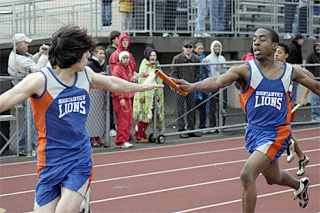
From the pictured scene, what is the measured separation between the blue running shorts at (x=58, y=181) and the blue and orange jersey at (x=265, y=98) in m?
2.54

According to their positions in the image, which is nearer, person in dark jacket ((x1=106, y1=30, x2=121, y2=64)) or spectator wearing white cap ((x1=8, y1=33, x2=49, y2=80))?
spectator wearing white cap ((x1=8, y1=33, x2=49, y2=80))

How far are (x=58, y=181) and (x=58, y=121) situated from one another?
46 centimetres

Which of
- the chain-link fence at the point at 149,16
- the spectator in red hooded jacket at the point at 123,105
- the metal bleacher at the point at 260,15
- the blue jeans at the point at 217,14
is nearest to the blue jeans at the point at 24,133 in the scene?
the spectator in red hooded jacket at the point at 123,105

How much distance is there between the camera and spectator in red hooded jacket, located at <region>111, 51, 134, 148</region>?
1334cm

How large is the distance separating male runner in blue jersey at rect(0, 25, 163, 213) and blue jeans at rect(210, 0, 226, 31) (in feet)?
46.3

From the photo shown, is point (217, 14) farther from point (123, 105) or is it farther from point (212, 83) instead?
point (212, 83)

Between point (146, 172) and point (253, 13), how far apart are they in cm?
1132

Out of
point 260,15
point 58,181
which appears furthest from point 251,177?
point 260,15

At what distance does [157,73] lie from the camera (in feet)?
21.3

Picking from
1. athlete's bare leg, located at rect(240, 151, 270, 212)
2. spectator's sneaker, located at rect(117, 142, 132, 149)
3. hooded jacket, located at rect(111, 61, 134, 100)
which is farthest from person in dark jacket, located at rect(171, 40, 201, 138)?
athlete's bare leg, located at rect(240, 151, 270, 212)

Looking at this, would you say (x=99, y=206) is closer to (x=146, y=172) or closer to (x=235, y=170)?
(x=146, y=172)

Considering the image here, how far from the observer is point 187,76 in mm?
14719

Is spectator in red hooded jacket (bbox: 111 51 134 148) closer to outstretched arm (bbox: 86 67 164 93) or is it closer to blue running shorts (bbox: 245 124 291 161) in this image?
blue running shorts (bbox: 245 124 291 161)

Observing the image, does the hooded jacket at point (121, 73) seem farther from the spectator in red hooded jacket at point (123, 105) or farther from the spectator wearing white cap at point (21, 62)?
the spectator wearing white cap at point (21, 62)
